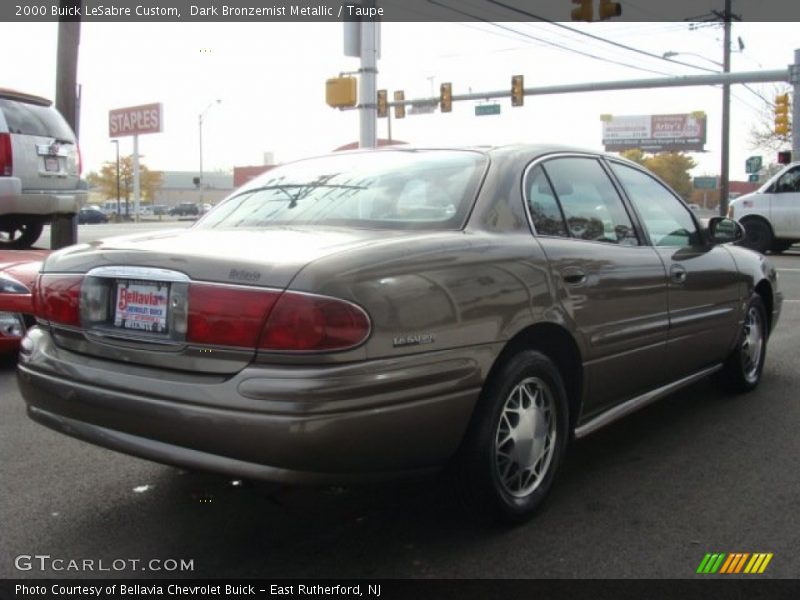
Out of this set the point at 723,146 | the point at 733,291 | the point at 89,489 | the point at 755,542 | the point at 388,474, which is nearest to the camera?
the point at 388,474

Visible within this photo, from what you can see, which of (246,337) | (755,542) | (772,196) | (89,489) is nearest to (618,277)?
(755,542)

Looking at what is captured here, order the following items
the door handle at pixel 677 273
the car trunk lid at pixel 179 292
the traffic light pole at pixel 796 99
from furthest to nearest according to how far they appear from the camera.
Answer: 1. the traffic light pole at pixel 796 99
2. the door handle at pixel 677 273
3. the car trunk lid at pixel 179 292

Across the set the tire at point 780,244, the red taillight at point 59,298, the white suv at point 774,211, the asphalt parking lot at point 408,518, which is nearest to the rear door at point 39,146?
the asphalt parking lot at point 408,518

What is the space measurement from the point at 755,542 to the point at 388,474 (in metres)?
1.44

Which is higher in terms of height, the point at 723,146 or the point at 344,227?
the point at 723,146

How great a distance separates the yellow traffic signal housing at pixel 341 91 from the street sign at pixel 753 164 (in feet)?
52.9

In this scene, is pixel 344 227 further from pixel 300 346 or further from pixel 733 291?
pixel 733 291

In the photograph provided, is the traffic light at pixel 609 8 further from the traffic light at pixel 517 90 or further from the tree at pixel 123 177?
the tree at pixel 123 177

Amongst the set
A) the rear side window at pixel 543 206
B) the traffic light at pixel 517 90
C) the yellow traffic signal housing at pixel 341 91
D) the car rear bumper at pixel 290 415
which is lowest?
the car rear bumper at pixel 290 415

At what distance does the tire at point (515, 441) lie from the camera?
2916 millimetres

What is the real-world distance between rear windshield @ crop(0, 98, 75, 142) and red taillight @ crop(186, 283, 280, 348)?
7445mm

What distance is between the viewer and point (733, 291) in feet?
15.5

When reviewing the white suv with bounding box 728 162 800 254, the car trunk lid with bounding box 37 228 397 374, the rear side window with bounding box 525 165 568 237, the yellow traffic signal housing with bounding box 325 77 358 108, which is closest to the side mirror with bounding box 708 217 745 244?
the rear side window with bounding box 525 165 568 237

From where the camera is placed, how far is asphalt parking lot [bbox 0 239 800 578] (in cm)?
283
